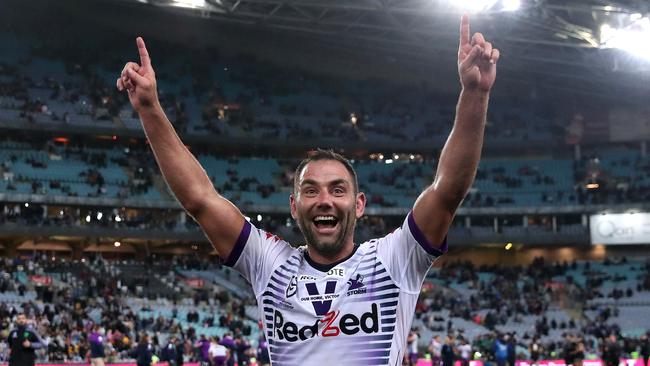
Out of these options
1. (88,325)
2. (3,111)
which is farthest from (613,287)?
(3,111)

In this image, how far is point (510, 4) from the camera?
122ft

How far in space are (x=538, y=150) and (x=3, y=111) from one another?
34.2 metres

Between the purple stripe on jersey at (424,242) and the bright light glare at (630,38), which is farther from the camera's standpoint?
the bright light glare at (630,38)

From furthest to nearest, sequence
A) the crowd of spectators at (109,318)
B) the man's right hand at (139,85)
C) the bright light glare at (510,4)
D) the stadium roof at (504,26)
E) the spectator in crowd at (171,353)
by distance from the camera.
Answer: the stadium roof at (504,26) → the bright light glare at (510,4) → the crowd of spectators at (109,318) → the spectator in crowd at (171,353) → the man's right hand at (139,85)

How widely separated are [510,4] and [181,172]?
1386 inches

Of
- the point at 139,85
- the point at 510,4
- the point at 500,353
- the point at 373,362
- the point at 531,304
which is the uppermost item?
the point at 510,4

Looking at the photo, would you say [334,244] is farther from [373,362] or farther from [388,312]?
[373,362]

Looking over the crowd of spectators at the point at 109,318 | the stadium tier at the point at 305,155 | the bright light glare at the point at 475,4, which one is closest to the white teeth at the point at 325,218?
the crowd of spectators at the point at 109,318

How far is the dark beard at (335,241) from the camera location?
365 centimetres

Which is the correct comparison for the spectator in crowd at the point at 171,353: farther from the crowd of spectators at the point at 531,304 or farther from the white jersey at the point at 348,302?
the white jersey at the point at 348,302

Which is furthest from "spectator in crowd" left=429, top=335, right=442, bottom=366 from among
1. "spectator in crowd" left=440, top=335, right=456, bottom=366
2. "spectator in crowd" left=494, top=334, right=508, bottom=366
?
"spectator in crowd" left=440, top=335, right=456, bottom=366

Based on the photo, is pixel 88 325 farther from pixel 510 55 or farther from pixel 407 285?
pixel 407 285

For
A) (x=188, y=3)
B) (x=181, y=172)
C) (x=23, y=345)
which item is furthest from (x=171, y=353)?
(x=181, y=172)

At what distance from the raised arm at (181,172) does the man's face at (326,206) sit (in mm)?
293
